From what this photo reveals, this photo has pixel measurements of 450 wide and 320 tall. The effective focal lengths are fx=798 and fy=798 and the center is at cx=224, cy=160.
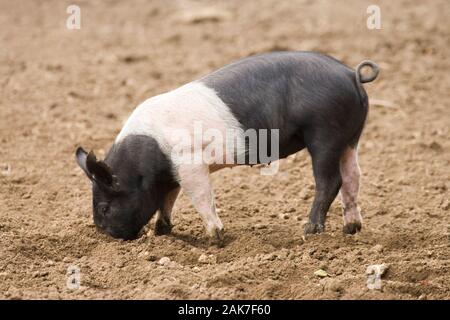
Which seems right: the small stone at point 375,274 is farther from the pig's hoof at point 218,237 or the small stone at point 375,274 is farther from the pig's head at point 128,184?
the pig's head at point 128,184

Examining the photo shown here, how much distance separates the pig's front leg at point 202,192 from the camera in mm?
5551

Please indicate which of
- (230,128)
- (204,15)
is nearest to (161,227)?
(230,128)

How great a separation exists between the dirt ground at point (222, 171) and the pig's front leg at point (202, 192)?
5.9 inches

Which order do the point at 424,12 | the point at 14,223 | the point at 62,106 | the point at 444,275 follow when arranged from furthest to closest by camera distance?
the point at 424,12 < the point at 62,106 < the point at 14,223 < the point at 444,275

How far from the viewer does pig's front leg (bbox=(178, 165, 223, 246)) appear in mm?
5551

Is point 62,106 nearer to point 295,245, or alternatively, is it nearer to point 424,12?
point 295,245

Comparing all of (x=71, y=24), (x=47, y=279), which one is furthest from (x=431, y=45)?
(x=47, y=279)

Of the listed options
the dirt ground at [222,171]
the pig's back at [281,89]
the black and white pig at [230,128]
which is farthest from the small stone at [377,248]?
the pig's back at [281,89]

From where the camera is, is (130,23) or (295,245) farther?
(130,23)

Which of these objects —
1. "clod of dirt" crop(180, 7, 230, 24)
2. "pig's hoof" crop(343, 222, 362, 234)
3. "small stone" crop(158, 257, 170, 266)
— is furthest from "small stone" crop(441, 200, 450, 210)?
"clod of dirt" crop(180, 7, 230, 24)

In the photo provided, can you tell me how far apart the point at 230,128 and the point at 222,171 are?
2136 millimetres

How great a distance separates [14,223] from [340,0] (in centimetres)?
881

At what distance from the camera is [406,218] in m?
6.52

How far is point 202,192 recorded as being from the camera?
564cm
